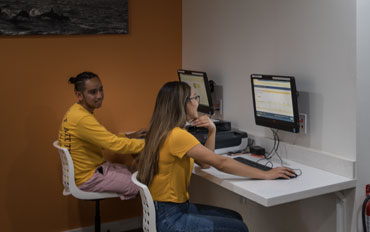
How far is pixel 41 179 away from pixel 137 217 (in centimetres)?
95

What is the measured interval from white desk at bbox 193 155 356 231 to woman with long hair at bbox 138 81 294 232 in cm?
7

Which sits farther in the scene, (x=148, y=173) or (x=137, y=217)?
(x=137, y=217)

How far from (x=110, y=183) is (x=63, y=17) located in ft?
4.68

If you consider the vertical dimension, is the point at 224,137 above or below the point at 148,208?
above

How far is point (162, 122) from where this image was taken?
8.13ft

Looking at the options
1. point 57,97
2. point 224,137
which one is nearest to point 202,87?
point 224,137

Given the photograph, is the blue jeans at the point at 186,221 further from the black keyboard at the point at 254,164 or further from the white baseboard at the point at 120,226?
the white baseboard at the point at 120,226

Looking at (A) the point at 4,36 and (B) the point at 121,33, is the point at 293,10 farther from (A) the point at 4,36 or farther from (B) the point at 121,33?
(A) the point at 4,36

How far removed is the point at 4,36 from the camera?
345 centimetres

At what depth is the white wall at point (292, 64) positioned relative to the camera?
2570 millimetres

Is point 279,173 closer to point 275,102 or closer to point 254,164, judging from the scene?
point 254,164

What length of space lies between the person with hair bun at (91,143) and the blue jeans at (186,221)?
2.59ft

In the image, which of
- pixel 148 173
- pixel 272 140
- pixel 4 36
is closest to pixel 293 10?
pixel 272 140

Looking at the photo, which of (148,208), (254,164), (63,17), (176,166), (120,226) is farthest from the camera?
(120,226)
